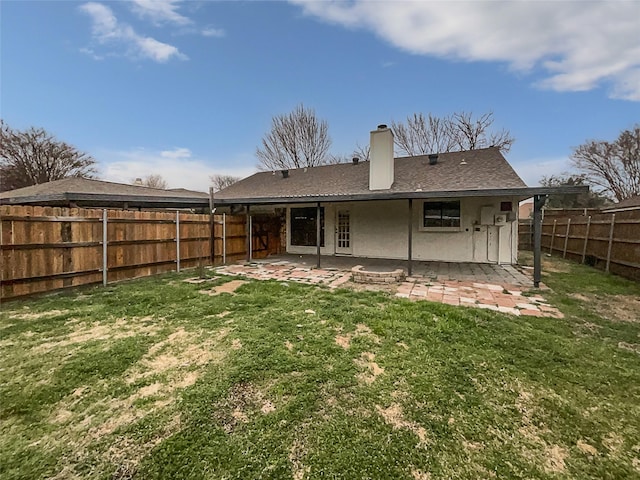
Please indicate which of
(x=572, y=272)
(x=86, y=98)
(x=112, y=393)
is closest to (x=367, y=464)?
(x=112, y=393)

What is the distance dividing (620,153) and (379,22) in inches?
888

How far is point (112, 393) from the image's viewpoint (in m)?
2.34

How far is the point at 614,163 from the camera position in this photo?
21.2 m

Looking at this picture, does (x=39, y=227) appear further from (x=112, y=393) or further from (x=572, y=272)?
(x=572, y=272)

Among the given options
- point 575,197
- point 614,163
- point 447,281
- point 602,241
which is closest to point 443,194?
point 447,281

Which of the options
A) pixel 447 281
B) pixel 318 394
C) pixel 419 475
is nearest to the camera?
pixel 419 475

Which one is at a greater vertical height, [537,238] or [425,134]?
[425,134]

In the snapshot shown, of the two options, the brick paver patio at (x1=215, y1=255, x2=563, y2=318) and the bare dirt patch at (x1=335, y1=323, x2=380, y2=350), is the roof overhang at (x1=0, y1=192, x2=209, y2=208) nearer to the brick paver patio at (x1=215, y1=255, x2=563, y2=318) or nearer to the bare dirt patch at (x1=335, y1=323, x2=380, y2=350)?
the brick paver patio at (x1=215, y1=255, x2=563, y2=318)

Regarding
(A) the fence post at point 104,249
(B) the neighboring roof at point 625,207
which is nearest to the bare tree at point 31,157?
(A) the fence post at point 104,249

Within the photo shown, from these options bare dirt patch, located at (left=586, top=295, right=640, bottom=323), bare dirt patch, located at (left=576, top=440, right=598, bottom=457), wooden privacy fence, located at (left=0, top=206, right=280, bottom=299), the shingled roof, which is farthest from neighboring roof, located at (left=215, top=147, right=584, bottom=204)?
bare dirt patch, located at (left=576, top=440, right=598, bottom=457)

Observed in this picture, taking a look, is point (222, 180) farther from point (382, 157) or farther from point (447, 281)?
point (447, 281)

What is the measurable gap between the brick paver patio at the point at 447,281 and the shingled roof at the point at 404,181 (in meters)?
1.93

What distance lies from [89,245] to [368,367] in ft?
19.3

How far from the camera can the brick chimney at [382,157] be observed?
31.5 ft
